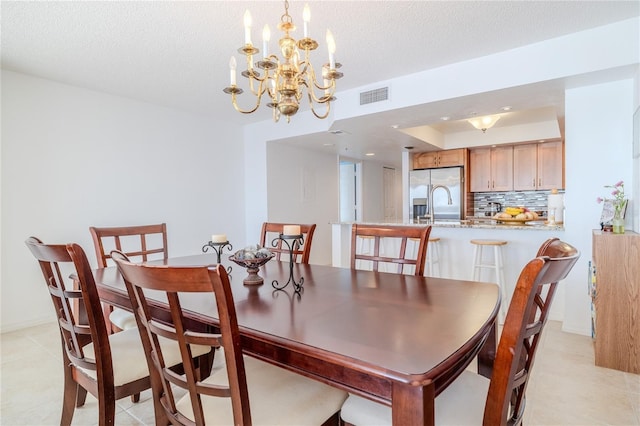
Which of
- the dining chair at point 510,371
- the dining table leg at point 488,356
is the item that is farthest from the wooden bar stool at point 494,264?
the dining chair at point 510,371

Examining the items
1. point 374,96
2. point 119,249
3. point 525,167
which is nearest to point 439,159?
point 525,167

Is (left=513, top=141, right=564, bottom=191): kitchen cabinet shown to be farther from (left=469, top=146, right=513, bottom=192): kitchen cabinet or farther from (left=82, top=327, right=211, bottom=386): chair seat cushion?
(left=82, top=327, right=211, bottom=386): chair seat cushion

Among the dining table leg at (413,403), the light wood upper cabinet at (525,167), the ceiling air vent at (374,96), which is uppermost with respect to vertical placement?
the ceiling air vent at (374,96)

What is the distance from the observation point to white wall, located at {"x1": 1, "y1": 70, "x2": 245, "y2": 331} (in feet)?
10.2

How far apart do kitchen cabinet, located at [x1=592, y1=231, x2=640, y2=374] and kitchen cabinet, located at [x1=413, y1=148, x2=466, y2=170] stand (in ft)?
12.5

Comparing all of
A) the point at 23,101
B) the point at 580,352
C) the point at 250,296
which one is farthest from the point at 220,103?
the point at 580,352

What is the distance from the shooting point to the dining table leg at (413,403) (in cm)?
74

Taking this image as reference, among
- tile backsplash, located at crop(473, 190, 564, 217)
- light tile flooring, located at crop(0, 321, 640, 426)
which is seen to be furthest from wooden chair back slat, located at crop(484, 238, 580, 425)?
tile backsplash, located at crop(473, 190, 564, 217)

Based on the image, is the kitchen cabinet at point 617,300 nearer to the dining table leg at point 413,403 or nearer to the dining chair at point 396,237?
the dining chair at point 396,237

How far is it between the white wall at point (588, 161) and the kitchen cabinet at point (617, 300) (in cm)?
61

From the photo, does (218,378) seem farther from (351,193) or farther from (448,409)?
→ (351,193)

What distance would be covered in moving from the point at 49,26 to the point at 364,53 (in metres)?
2.25

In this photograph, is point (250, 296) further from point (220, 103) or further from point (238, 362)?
point (220, 103)

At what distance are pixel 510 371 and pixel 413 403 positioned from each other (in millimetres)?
256
